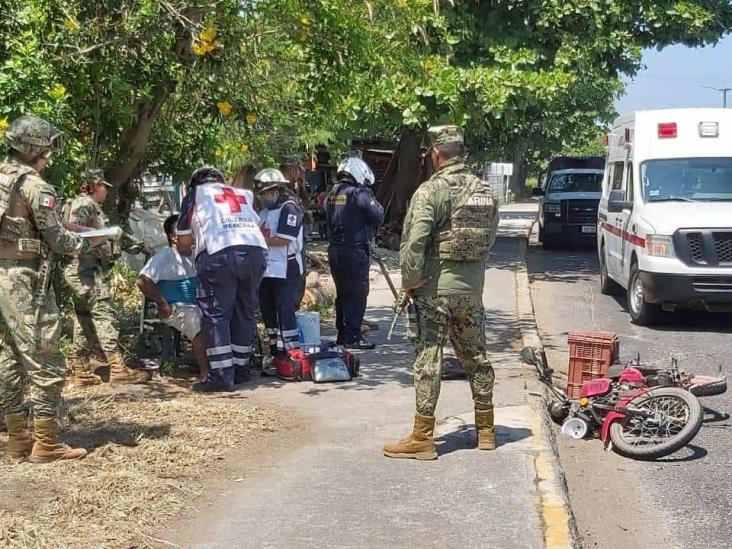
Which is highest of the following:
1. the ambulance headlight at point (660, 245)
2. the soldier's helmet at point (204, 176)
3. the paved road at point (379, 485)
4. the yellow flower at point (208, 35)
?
the yellow flower at point (208, 35)

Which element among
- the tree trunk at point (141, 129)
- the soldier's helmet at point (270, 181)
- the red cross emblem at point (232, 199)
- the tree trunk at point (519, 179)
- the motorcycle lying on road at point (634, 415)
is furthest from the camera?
the tree trunk at point (519, 179)

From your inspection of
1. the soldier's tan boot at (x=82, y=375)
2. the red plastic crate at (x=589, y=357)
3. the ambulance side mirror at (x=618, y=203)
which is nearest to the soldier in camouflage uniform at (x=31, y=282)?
the soldier's tan boot at (x=82, y=375)

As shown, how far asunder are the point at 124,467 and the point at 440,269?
213 cm

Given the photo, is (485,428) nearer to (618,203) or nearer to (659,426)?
(659,426)

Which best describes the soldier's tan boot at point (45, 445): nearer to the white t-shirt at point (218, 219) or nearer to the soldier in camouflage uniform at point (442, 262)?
the soldier in camouflage uniform at point (442, 262)

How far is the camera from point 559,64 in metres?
16.8

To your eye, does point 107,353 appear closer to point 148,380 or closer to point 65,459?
point 148,380

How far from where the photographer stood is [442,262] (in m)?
5.81

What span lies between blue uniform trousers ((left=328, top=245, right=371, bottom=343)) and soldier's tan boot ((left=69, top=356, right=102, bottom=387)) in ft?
8.61

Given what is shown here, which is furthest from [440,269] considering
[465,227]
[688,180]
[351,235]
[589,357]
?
[688,180]

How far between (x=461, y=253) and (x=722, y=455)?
227cm

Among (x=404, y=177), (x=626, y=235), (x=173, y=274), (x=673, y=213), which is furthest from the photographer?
(x=404, y=177)

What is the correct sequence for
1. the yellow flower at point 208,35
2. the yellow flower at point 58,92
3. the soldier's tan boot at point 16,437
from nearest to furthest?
1. the soldier's tan boot at point 16,437
2. the yellow flower at point 58,92
3. the yellow flower at point 208,35

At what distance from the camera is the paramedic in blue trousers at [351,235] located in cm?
924
